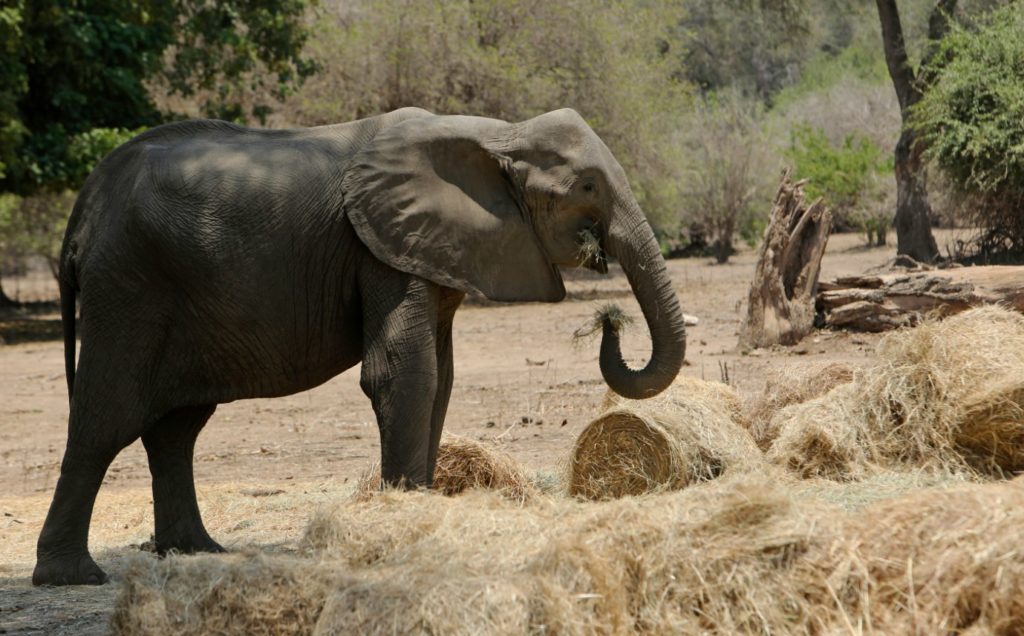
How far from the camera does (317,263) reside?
7.04 metres

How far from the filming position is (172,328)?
702 centimetres

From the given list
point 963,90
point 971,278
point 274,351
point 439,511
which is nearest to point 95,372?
point 274,351

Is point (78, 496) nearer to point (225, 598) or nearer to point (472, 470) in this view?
point (472, 470)

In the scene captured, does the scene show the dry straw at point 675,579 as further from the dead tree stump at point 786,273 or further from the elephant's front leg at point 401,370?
the dead tree stump at point 786,273

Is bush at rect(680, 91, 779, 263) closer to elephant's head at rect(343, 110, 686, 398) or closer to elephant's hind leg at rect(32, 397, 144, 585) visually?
elephant's head at rect(343, 110, 686, 398)

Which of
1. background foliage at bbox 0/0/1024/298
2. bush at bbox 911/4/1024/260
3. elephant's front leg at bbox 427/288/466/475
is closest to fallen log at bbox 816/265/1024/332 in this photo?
bush at bbox 911/4/1024/260

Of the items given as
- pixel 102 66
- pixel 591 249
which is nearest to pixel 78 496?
pixel 591 249

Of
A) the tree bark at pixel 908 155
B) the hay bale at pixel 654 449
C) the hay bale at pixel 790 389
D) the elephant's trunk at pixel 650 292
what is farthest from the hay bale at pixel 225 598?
the tree bark at pixel 908 155

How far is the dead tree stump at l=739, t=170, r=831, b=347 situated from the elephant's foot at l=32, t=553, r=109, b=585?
32.7ft

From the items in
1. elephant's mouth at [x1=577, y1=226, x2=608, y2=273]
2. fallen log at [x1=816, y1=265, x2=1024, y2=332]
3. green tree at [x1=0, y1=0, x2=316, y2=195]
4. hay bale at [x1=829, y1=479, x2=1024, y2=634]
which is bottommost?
hay bale at [x1=829, y1=479, x2=1024, y2=634]

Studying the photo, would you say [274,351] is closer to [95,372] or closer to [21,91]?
[95,372]

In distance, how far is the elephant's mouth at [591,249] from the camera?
7051 millimetres

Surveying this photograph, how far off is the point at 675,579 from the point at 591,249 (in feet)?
9.09

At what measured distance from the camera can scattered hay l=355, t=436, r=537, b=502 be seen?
7.94 meters
